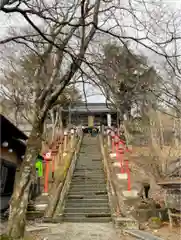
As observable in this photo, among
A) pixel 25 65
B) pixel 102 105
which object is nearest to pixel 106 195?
pixel 25 65

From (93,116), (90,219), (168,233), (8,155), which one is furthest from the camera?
(93,116)

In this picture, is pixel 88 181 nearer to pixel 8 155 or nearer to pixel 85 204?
pixel 85 204

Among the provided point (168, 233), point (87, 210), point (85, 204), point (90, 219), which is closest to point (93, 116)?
point (85, 204)

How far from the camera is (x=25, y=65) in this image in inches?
794

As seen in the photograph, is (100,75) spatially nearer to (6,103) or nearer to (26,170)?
(26,170)

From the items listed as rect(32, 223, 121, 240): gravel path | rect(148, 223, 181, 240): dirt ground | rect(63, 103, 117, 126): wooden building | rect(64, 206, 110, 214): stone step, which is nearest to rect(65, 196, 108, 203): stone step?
rect(64, 206, 110, 214): stone step

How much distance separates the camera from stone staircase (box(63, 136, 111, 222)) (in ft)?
32.1

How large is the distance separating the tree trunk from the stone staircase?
357 cm

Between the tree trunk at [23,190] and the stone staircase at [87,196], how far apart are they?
3.57 m

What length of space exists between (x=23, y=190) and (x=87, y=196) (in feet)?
19.0

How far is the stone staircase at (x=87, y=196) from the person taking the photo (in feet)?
32.1

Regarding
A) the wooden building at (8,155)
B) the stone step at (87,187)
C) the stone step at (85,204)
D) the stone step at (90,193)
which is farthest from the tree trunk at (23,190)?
the stone step at (87,187)

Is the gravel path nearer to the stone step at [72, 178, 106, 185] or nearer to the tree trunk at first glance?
the tree trunk

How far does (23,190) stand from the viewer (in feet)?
20.7
